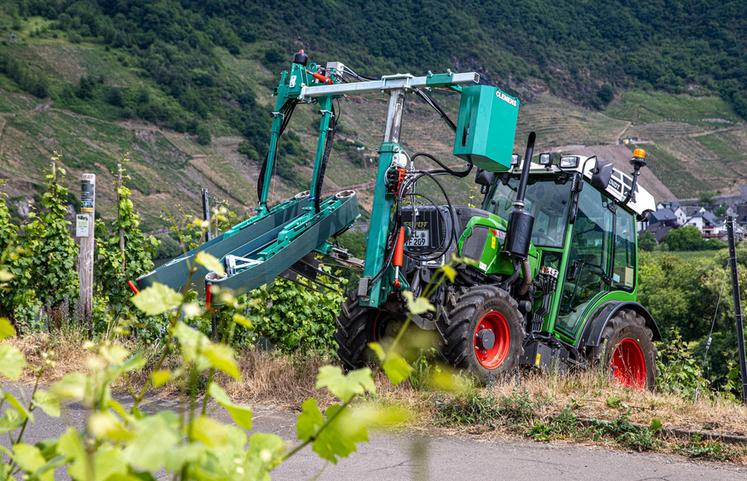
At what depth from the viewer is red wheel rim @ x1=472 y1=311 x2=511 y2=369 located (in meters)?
7.35

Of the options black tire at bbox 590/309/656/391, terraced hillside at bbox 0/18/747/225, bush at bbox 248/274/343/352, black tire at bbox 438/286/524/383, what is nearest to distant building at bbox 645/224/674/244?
terraced hillside at bbox 0/18/747/225

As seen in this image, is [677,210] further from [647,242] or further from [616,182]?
[616,182]

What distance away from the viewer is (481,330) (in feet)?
24.1

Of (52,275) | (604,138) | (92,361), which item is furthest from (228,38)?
(92,361)

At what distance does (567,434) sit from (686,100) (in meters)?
144

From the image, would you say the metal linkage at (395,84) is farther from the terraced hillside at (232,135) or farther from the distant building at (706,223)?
the distant building at (706,223)

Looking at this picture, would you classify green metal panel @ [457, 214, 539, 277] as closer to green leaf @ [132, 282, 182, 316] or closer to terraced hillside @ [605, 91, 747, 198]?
green leaf @ [132, 282, 182, 316]

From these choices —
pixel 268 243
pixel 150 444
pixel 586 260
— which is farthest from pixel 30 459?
pixel 586 260

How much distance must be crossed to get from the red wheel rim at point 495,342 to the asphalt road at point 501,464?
160cm

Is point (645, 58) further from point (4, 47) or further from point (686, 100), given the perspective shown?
point (4, 47)

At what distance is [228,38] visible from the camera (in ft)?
417

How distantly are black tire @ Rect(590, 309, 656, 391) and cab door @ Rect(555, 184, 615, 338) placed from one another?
12.3 inches

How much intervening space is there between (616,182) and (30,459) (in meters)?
8.74

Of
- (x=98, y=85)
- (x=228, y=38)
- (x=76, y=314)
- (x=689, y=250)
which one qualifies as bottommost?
(x=76, y=314)
